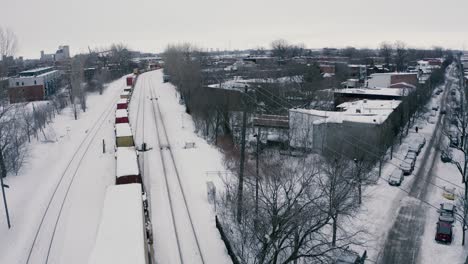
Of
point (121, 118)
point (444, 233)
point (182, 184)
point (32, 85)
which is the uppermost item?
point (32, 85)

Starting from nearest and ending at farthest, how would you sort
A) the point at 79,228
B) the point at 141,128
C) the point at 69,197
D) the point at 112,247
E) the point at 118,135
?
the point at 112,247, the point at 79,228, the point at 69,197, the point at 118,135, the point at 141,128

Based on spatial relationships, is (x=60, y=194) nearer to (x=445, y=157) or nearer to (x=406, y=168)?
(x=406, y=168)

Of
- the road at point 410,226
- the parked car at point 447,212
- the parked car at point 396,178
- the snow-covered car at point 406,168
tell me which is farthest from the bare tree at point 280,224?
the snow-covered car at point 406,168

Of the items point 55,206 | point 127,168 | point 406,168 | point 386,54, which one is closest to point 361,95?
point 406,168

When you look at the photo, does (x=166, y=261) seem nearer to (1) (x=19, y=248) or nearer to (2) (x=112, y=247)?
(2) (x=112, y=247)

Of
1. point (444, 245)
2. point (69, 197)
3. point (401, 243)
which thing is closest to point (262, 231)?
point (401, 243)

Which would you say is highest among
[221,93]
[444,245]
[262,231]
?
[221,93]

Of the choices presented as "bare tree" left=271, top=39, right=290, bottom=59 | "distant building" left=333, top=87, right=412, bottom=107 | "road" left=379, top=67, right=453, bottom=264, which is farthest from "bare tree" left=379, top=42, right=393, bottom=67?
"road" left=379, top=67, right=453, bottom=264

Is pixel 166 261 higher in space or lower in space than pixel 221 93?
lower
